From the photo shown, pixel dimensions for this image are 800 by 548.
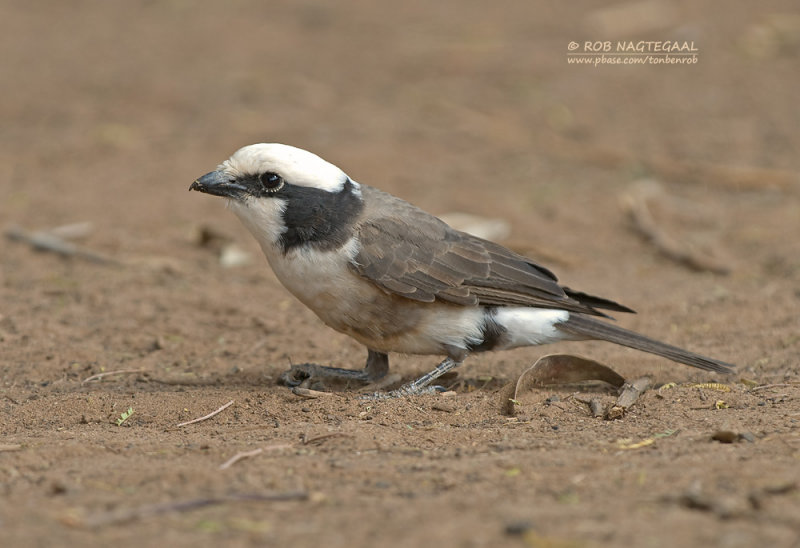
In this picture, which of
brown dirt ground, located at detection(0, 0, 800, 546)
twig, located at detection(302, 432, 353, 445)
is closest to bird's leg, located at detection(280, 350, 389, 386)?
brown dirt ground, located at detection(0, 0, 800, 546)

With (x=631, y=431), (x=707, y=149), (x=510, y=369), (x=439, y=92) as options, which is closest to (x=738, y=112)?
(x=707, y=149)

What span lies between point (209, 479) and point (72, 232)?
5933mm

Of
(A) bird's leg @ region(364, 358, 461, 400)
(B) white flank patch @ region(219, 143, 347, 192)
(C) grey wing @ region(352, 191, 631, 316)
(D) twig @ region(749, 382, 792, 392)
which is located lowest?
(A) bird's leg @ region(364, 358, 461, 400)

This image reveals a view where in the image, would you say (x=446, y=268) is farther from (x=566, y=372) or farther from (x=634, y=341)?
(x=634, y=341)

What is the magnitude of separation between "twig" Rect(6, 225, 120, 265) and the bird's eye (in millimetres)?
3213

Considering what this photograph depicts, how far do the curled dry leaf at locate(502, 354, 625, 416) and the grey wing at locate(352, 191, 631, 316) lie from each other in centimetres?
38

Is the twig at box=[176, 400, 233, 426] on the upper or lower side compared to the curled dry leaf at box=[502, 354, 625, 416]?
lower

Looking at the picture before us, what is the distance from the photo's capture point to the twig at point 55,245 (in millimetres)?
8766

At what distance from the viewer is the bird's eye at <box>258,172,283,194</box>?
5.94 m

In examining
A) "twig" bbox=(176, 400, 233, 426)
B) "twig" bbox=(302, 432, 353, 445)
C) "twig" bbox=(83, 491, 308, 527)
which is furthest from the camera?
"twig" bbox=(176, 400, 233, 426)

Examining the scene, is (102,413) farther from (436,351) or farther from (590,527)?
(590,527)

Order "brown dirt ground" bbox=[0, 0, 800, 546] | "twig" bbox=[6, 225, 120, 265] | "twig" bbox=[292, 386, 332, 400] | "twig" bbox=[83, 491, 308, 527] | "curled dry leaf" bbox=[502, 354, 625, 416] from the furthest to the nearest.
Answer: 1. "twig" bbox=[6, 225, 120, 265]
2. "curled dry leaf" bbox=[502, 354, 625, 416]
3. "twig" bbox=[292, 386, 332, 400]
4. "brown dirt ground" bbox=[0, 0, 800, 546]
5. "twig" bbox=[83, 491, 308, 527]

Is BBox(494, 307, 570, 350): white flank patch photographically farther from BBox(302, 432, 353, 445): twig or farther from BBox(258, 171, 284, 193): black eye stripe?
BBox(302, 432, 353, 445): twig

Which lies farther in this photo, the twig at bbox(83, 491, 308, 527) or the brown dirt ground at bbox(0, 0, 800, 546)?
the brown dirt ground at bbox(0, 0, 800, 546)
